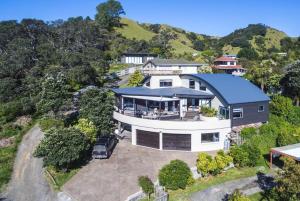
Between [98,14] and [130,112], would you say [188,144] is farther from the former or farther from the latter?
[98,14]

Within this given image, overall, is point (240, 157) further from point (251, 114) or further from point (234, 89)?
point (234, 89)

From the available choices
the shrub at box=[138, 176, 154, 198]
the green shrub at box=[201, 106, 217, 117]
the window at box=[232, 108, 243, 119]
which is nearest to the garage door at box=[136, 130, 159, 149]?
the green shrub at box=[201, 106, 217, 117]

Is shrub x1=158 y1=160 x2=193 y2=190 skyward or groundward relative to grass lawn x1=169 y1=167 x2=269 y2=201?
skyward

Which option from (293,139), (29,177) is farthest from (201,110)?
(29,177)

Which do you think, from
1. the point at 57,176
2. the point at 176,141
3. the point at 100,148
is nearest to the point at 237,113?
the point at 176,141

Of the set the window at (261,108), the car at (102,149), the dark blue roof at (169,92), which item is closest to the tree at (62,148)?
the car at (102,149)

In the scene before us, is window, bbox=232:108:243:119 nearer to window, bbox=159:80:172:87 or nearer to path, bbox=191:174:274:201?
path, bbox=191:174:274:201

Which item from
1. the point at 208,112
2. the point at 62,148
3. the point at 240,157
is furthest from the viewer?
the point at 208,112
